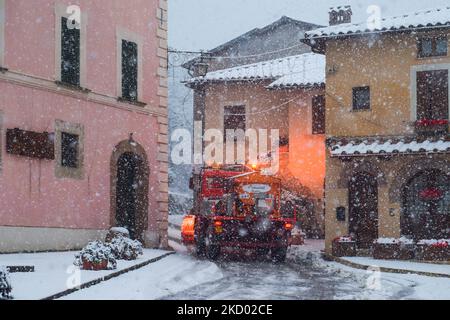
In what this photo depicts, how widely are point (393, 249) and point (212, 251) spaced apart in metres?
5.15

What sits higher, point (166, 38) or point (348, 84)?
point (166, 38)

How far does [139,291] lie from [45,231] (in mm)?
8177

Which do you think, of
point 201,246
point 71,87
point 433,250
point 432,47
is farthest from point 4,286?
point 432,47

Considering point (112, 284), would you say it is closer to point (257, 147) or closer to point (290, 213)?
point (290, 213)

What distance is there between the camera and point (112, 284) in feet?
43.4

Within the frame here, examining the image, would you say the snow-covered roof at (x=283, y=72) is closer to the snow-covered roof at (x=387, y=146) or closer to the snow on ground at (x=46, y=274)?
the snow-covered roof at (x=387, y=146)

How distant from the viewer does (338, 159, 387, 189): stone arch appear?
23172 mm

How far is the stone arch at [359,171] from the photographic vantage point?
23.2 metres

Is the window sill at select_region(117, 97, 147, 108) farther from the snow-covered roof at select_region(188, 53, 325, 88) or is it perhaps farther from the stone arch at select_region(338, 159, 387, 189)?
the snow-covered roof at select_region(188, 53, 325, 88)

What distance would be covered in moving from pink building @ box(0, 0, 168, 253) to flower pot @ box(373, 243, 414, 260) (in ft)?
22.2

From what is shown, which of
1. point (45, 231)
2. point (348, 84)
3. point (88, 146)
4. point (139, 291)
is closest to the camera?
point (139, 291)

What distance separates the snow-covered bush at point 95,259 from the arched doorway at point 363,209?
34.1 feet

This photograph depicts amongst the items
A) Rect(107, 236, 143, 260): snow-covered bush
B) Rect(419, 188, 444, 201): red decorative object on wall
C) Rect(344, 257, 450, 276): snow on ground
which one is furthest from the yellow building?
Rect(107, 236, 143, 260): snow-covered bush
